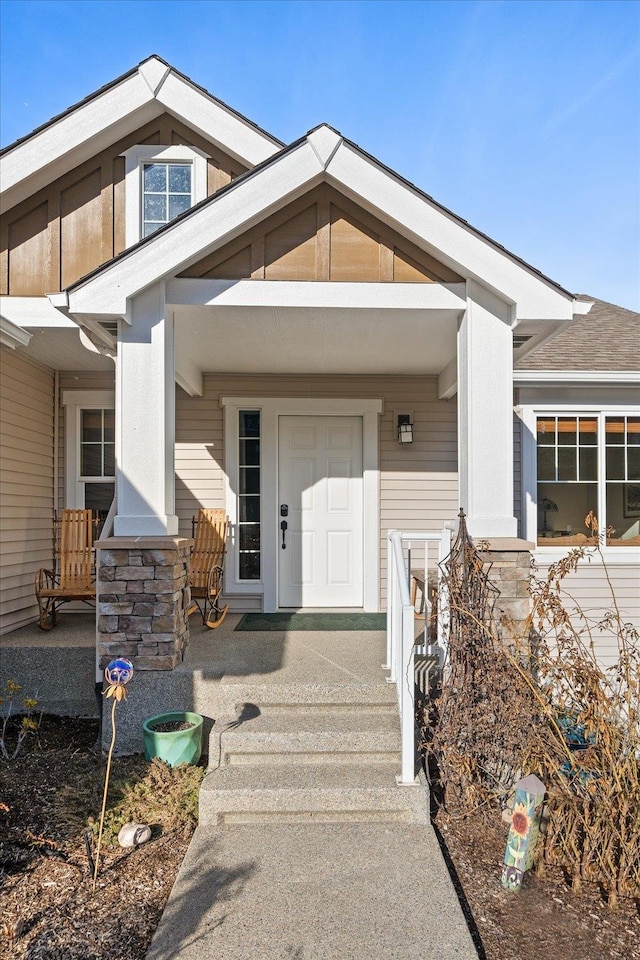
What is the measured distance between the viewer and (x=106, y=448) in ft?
21.2

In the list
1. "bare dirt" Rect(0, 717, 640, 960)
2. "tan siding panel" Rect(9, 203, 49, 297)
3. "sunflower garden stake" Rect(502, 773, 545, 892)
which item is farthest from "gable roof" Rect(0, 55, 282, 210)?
"sunflower garden stake" Rect(502, 773, 545, 892)

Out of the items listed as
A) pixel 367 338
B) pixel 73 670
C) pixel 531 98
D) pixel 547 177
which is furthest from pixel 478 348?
pixel 547 177

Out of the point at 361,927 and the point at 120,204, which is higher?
the point at 120,204

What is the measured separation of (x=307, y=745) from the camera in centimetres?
362

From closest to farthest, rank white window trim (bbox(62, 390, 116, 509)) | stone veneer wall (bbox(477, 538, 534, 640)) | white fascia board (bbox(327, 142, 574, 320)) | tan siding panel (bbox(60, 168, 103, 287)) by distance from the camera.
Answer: stone veneer wall (bbox(477, 538, 534, 640)) < white fascia board (bbox(327, 142, 574, 320)) < tan siding panel (bbox(60, 168, 103, 287)) < white window trim (bbox(62, 390, 116, 509))

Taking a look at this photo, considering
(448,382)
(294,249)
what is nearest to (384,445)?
(448,382)

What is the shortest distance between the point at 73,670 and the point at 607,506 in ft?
17.3

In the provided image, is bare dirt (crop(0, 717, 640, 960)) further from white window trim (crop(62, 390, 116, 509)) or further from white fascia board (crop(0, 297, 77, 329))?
white fascia board (crop(0, 297, 77, 329))

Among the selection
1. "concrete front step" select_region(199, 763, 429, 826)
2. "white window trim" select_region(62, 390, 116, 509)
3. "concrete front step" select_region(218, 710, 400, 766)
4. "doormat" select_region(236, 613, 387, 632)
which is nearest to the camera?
"concrete front step" select_region(199, 763, 429, 826)

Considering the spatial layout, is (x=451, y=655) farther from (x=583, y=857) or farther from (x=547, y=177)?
(x=547, y=177)

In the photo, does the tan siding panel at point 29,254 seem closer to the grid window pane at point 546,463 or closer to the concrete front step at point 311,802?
the concrete front step at point 311,802

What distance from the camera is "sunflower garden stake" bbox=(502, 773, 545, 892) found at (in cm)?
279

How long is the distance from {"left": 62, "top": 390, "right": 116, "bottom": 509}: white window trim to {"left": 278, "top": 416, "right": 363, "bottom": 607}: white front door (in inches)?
71.7

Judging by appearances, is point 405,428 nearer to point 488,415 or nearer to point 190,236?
point 488,415
